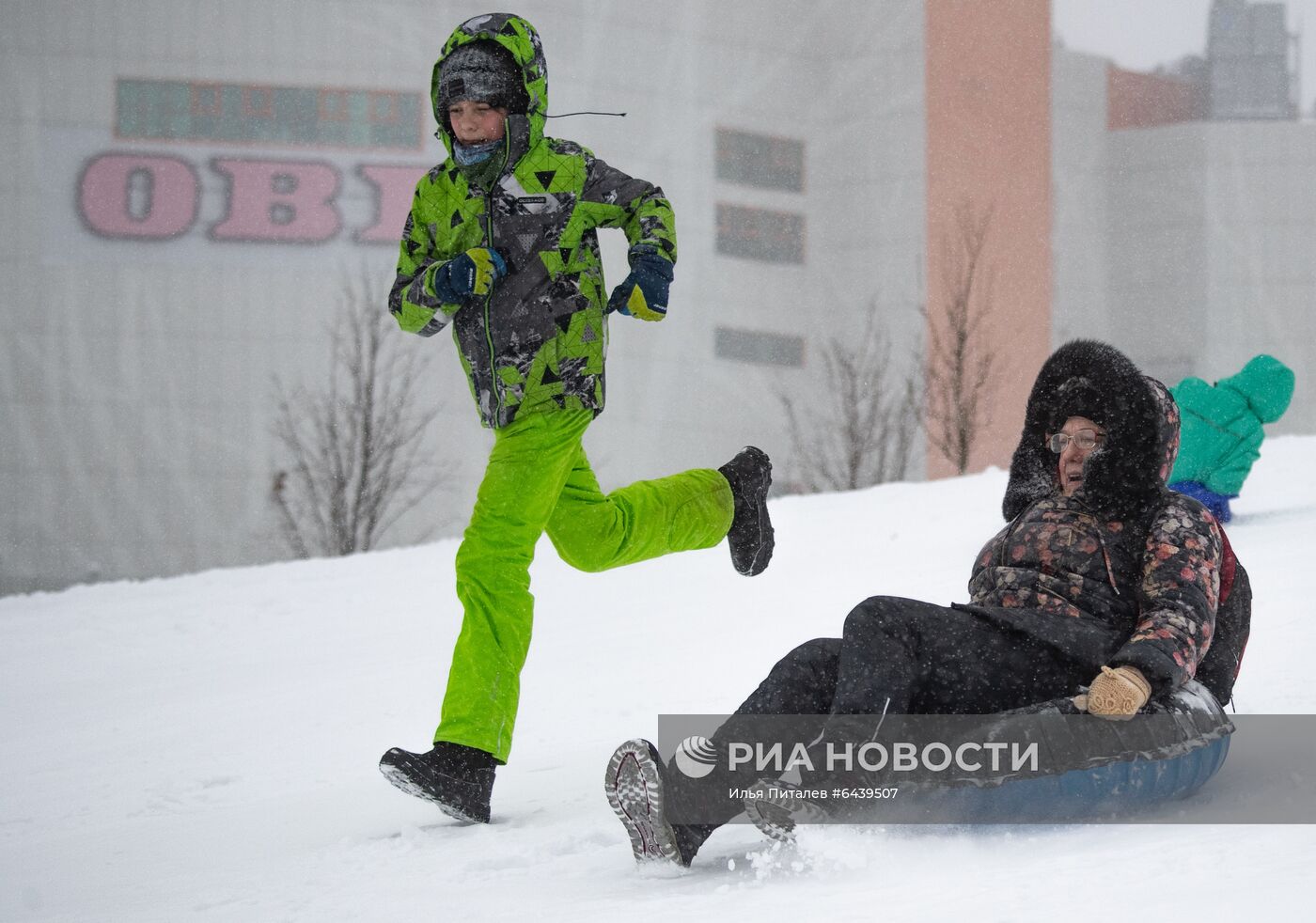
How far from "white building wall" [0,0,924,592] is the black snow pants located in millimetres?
23898

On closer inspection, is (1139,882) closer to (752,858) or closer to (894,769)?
(894,769)

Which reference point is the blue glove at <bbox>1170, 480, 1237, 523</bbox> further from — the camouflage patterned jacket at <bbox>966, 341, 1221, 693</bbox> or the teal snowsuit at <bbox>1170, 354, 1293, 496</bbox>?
the camouflage patterned jacket at <bbox>966, 341, 1221, 693</bbox>

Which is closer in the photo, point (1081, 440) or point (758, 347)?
point (1081, 440)

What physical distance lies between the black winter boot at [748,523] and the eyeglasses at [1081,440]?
3.10 feet

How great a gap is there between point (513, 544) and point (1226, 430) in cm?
465

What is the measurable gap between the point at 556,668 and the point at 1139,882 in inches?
132

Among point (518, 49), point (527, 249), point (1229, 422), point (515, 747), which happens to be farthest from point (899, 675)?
point (1229, 422)

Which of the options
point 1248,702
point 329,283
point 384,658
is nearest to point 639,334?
point 329,283

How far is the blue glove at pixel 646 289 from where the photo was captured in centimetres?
321

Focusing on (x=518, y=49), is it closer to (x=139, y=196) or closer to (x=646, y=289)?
(x=646, y=289)

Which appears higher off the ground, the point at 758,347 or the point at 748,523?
the point at 758,347

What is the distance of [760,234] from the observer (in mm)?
31281

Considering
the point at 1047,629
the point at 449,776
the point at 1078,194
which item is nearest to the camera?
the point at 1047,629

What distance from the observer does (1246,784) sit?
9.53 feet
